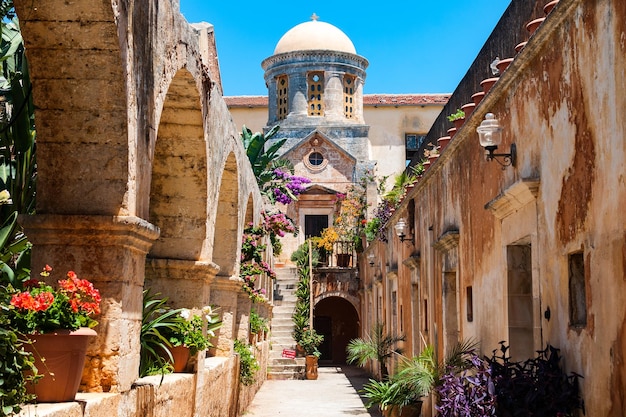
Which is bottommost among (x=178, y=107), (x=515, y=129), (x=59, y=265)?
(x=59, y=265)

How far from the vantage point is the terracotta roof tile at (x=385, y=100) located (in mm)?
43094

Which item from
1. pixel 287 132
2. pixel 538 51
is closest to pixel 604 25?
pixel 538 51

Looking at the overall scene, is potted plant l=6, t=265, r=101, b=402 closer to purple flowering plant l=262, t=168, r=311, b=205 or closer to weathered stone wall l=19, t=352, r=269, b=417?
weathered stone wall l=19, t=352, r=269, b=417

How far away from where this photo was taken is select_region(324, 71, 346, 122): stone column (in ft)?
122

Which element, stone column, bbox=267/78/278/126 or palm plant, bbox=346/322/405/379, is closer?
palm plant, bbox=346/322/405/379

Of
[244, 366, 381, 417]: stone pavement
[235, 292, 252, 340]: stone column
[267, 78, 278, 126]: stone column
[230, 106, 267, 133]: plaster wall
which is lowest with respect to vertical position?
[244, 366, 381, 417]: stone pavement

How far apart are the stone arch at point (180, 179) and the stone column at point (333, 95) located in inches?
1087

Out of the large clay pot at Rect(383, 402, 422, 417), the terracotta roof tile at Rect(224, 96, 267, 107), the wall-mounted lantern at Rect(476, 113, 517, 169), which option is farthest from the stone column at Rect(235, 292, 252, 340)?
the terracotta roof tile at Rect(224, 96, 267, 107)

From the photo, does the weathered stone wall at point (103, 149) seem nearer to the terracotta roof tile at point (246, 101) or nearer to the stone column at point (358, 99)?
the stone column at point (358, 99)

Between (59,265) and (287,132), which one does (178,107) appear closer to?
(59,265)

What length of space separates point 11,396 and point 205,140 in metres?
5.40

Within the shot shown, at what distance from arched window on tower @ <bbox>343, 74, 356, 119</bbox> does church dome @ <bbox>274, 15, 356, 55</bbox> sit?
1182 millimetres

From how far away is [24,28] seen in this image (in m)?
5.95

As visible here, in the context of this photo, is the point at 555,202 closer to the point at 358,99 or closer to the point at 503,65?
the point at 503,65
